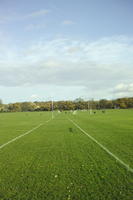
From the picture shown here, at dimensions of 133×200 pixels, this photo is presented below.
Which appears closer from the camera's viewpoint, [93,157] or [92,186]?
[92,186]

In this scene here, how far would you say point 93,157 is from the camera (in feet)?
24.5

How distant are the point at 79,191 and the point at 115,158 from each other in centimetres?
322

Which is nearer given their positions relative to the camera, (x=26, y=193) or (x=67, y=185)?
(x=26, y=193)

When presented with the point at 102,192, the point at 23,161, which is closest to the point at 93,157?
the point at 23,161

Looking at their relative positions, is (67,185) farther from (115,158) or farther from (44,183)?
(115,158)

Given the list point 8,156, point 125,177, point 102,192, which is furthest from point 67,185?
point 8,156

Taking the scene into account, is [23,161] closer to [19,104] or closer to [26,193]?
[26,193]

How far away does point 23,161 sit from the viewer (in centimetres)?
723

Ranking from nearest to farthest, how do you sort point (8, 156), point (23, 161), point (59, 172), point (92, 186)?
point (92, 186) < point (59, 172) < point (23, 161) < point (8, 156)

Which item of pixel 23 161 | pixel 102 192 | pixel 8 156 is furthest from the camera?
pixel 8 156

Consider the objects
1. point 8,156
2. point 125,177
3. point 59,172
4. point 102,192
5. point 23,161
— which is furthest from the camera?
point 8,156

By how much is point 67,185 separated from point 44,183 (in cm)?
60

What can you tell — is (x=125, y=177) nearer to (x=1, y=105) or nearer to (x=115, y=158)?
(x=115, y=158)

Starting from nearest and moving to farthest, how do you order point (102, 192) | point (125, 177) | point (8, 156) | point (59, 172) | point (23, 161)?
point (102, 192), point (125, 177), point (59, 172), point (23, 161), point (8, 156)
